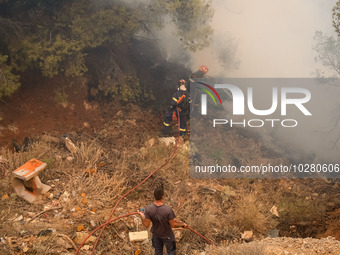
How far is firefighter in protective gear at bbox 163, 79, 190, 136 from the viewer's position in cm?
821

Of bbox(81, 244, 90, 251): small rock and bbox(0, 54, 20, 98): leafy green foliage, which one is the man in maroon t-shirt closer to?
bbox(81, 244, 90, 251): small rock

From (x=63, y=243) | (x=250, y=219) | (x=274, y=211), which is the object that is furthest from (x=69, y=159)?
(x=274, y=211)

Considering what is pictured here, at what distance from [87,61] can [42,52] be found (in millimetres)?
1841

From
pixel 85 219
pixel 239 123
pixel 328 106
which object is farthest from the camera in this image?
pixel 328 106

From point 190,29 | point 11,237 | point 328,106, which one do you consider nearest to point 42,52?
point 190,29

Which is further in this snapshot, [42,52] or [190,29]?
[190,29]

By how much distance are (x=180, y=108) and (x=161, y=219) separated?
4.66m

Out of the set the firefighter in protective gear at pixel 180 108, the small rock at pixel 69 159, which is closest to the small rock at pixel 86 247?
the small rock at pixel 69 159

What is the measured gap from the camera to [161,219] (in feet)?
13.4

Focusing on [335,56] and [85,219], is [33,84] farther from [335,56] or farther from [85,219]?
[335,56]

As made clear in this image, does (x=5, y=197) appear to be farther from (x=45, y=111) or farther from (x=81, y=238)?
(x=45, y=111)

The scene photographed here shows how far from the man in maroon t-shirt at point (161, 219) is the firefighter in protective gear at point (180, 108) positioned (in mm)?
4414

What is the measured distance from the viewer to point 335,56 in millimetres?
10547

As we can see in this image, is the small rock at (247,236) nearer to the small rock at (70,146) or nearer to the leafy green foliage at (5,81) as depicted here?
the small rock at (70,146)
